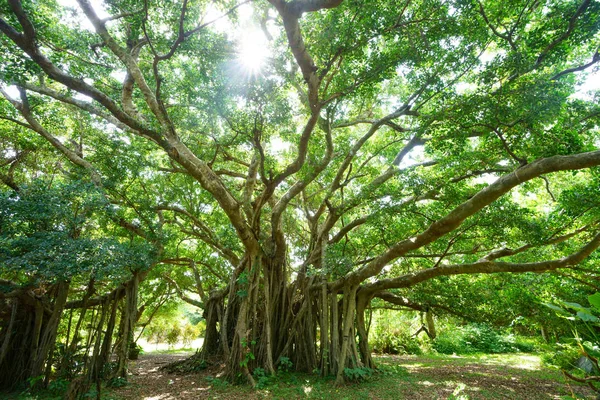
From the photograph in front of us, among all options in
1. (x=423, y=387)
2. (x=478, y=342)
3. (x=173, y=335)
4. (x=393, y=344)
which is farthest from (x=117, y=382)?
(x=173, y=335)

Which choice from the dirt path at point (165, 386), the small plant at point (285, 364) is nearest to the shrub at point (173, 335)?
the dirt path at point (165, 386)

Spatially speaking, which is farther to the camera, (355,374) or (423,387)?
(355,374)

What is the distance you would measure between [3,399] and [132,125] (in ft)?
17.9

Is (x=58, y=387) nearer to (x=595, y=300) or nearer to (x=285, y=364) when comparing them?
(x=285, y=364)

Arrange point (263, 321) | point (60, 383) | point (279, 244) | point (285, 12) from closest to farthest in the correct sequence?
point (285, 12), point (60, 383), point (263, 321), point (279, 244)

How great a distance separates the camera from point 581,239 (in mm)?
5844

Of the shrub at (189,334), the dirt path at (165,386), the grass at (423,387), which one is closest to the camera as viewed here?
the grass at (423,387)

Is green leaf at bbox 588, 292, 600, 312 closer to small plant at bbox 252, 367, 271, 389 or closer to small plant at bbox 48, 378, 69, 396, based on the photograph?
small plant at bbox 252, 367, 271, 389

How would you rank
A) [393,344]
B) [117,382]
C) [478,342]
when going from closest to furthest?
[117,382] → [393,344] → [478,342]

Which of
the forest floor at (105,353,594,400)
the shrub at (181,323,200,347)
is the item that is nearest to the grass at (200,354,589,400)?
the forest floor at (105,353,594,400)

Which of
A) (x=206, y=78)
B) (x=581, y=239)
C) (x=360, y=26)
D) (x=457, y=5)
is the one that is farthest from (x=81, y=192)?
(x=581, y=239)

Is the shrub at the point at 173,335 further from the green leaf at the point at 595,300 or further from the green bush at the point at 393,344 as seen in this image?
the green leaf at the point at 595,300

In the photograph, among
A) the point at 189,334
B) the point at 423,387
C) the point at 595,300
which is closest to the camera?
the point at 595,300

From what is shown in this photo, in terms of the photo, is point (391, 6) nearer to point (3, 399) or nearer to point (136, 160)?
point (136, 160)
